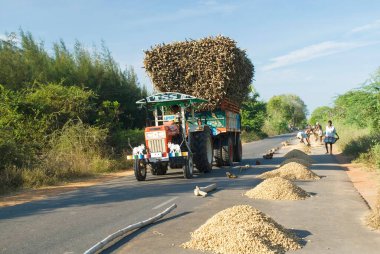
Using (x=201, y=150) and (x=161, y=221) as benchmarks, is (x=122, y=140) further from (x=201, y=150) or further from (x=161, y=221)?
(x=161, y=221)

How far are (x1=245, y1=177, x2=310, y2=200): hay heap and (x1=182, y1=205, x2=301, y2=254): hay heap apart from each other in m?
3.38

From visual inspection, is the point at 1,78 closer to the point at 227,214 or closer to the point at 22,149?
the point at 22,149

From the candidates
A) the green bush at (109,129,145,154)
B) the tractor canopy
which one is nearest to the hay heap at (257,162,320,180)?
the tractor canopy

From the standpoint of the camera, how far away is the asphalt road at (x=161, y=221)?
6.82m

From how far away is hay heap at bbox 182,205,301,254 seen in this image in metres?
6.17

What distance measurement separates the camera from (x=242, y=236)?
249 inches

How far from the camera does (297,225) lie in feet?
25.8

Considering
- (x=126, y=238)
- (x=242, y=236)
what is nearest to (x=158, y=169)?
(x=126, y=238)

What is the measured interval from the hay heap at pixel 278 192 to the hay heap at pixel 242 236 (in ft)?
11.1

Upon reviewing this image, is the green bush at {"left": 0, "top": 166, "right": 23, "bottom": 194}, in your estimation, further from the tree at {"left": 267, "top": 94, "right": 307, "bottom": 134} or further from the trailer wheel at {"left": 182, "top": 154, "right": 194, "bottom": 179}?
the tree at {"left": 267, "top": 94, "right": 307, "bottom": 134}

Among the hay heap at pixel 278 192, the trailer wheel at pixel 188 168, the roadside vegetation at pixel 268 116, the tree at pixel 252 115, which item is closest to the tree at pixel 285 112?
the roadside vegetation at pixel 268 116

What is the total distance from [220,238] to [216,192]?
5.39 m

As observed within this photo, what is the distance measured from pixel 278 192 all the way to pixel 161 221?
3294 mm

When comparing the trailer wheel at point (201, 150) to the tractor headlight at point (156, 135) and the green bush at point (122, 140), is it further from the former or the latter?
the green bush at point (122, 140)
